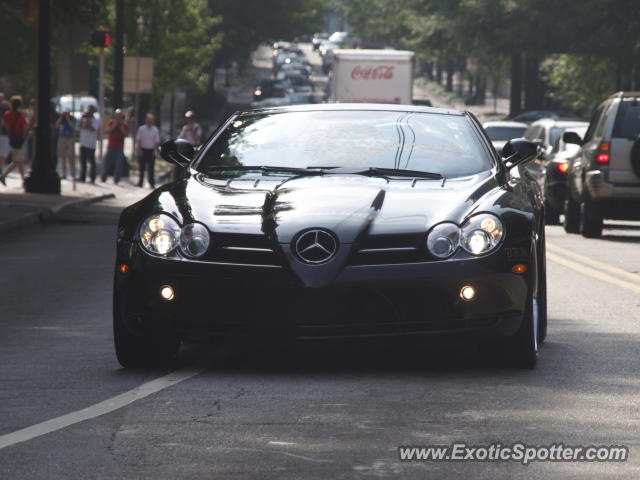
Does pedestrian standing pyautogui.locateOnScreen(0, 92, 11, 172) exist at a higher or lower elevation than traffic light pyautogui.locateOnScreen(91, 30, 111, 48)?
lower

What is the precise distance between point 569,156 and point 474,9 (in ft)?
129

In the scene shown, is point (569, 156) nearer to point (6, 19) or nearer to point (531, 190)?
point (531, 190)

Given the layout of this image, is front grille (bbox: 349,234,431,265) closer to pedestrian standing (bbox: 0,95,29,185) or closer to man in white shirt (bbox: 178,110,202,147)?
pedestrian standing (bbox: 0,95,29,185)

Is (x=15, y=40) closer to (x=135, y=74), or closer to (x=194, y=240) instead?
(x=135, y=74)

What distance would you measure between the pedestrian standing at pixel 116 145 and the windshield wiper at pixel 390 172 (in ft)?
82.9

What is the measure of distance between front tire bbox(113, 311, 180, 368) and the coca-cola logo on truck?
36369 mm

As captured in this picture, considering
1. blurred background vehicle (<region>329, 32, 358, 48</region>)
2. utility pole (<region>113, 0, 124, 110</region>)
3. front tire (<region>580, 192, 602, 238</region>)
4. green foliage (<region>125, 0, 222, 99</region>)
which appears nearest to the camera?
front tire (<region>580, 192, 602, 238</region>)

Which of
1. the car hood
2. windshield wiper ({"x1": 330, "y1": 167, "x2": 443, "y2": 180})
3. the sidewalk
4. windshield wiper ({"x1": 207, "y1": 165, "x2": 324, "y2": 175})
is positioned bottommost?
the sidewalk

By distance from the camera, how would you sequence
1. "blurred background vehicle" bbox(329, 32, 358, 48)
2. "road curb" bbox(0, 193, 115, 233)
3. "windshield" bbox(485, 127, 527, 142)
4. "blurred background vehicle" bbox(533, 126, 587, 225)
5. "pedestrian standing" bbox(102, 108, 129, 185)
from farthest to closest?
"blurred background vehicle" bbox(329, 32, 358, 48)
"windshield" bbox(485, 127, 527, 142)
"pedestrian standing" bbox(102, 108, 129, 185)
"blurred background vehicle" bbox(533, 126, 587, 225)
"road curb" bbox(0, 193, 115, 233)

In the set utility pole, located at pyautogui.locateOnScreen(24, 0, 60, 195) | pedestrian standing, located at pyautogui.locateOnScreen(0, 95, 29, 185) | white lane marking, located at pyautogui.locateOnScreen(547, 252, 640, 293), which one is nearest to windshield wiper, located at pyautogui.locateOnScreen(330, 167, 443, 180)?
white lane marking, located at pyautogui.locateOnScreen(547, 252, 640, 293)

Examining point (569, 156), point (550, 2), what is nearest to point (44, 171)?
point (569, 156)

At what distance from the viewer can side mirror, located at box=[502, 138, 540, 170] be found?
9.72 meters

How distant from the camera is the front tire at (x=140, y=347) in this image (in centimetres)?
803

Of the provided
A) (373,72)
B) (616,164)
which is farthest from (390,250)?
(373,72)
